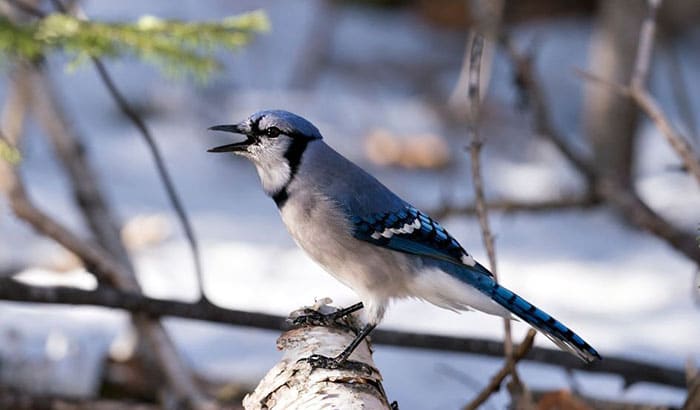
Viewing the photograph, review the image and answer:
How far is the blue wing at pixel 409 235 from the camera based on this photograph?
→ 1541mm

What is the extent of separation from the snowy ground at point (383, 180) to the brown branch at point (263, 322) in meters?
0.23

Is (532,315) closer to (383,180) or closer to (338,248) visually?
(338,248)

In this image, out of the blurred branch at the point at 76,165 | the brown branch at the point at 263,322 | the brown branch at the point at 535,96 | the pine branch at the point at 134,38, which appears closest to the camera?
the pine branch at the point at 134,38

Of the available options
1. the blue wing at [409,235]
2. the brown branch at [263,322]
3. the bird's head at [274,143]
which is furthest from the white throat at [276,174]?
the brown branch at [263,322]

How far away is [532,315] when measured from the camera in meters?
1.46

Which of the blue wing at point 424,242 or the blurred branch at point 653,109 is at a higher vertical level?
the blurred branch at point 653,109

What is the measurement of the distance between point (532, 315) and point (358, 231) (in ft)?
0.96

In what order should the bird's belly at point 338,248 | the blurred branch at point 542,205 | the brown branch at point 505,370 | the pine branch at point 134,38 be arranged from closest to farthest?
1. the bird's belly at point 338,248
2. the brown branch at point 505,370
3. the pine branch at point 134,38
4. the blurred branch at point 542,205

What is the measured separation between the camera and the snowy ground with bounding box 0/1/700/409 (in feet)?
8.79

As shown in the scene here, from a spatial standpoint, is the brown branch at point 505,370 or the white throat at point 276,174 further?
the brown branch at point 505,370

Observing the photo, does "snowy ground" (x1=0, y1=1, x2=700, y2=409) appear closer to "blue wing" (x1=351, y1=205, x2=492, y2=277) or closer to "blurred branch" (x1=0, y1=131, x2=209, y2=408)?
"blurred branch" (x1=0, y1=131, x2=209, y2=408)

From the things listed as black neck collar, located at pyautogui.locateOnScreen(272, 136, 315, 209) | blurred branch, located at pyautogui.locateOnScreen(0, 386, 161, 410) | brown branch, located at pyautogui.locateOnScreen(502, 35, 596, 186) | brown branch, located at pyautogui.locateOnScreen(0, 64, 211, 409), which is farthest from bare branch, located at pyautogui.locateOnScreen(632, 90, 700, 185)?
blurred branch, located at pyautogui.locateOnScreen(0, 386, 161, 410)

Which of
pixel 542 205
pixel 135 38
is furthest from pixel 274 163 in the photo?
pixel 542 205

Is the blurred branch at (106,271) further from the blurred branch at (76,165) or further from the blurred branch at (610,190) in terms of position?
the blurred branch at (610,190)
